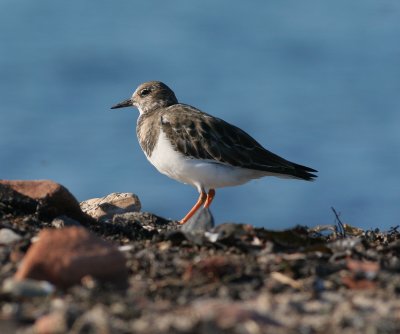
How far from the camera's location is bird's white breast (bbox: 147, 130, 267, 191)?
8.80 m

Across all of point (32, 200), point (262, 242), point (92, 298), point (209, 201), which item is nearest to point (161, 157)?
point (209, 201)

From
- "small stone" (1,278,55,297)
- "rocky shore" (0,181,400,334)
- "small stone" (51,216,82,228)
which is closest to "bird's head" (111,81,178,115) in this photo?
"small stone" (51,216,82,228)

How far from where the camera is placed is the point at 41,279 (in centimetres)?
412

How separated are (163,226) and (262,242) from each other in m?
2.13

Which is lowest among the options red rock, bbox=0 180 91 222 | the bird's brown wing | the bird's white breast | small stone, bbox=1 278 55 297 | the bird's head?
small stone, bbox=1 278 55 297

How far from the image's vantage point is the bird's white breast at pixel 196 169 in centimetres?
880

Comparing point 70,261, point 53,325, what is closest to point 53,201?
point 70,261

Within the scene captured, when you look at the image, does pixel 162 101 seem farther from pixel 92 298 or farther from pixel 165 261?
pixel 92 298

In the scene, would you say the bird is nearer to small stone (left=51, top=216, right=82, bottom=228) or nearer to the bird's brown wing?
the bird's brown wing

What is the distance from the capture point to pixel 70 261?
413 centimetres

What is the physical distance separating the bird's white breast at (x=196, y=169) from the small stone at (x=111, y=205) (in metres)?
0.66

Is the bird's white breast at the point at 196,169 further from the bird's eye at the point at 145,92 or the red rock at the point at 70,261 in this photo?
the red rock at the point at 70,261

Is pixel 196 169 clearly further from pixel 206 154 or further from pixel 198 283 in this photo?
pixel 198 283

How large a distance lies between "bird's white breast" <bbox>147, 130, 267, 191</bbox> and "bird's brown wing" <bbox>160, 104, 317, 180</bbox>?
0.06 m
